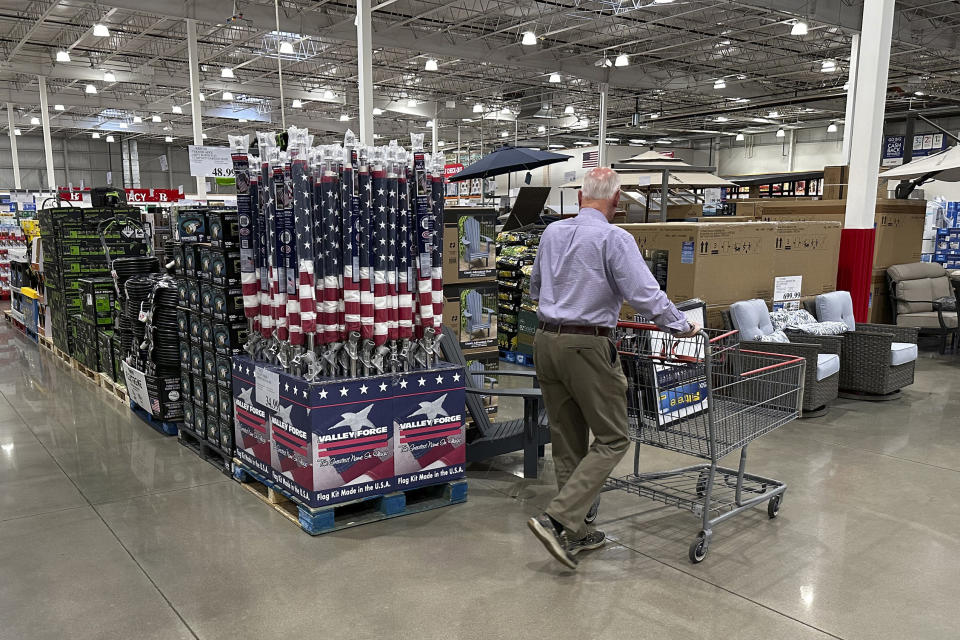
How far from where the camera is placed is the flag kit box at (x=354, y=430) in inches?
137

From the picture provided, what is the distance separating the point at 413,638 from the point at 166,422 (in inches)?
132

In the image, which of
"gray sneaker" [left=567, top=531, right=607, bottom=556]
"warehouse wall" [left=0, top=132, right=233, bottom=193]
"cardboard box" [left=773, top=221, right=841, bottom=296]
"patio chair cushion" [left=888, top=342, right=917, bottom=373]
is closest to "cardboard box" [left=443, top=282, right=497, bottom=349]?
"gray sneaker" [left=567, top=531, right=607, bottom=556]

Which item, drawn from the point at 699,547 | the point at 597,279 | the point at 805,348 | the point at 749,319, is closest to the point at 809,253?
the point at 749,319

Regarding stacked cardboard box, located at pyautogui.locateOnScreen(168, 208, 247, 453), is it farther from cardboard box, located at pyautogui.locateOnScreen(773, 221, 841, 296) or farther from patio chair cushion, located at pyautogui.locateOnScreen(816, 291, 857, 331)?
patio chair cushion, located at pyautogui.locateOnScreen(816, 291, 857, 331)

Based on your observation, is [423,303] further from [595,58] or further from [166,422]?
[595,58]

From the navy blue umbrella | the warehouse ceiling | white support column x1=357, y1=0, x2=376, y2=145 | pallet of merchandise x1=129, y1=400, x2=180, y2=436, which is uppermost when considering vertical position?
the warehouse ceiling

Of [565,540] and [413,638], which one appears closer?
[413,638]

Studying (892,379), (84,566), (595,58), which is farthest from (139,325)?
(595,58)

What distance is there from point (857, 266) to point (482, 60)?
10.5 metres

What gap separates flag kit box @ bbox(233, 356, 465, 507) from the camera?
3.49 meters

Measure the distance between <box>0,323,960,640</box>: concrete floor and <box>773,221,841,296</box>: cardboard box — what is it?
7.97 ft

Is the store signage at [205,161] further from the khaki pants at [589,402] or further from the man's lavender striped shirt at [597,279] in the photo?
the khaki pants at [589,402]

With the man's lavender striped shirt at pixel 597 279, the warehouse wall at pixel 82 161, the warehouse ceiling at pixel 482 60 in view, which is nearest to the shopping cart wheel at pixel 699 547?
the man's lavender striped shirt at pixel 597 279

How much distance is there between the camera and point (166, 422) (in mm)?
5289
